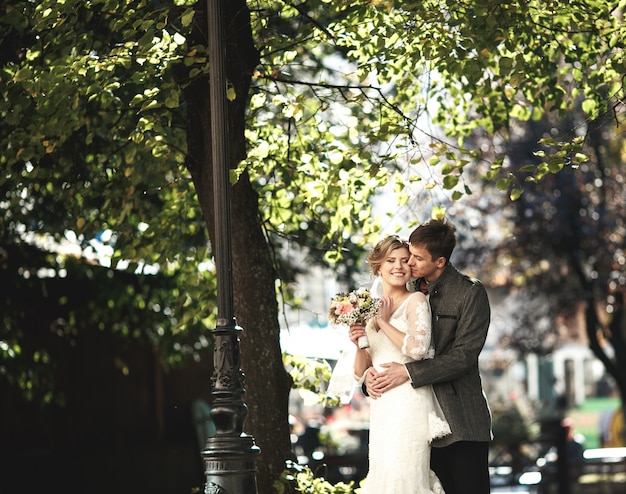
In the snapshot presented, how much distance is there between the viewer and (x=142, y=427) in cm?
1789

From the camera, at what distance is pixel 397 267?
6645mm

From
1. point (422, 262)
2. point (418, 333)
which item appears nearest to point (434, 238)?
point (422, 262)

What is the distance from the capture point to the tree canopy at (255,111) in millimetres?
8133

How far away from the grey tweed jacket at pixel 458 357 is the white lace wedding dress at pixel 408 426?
0.07 meters

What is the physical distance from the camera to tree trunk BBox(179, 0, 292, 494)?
8.47 meters


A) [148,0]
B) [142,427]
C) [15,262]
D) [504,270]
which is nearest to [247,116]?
[148,0]

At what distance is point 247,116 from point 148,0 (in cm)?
222

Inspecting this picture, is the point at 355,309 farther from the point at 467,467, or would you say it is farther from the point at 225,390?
the point at 467,467

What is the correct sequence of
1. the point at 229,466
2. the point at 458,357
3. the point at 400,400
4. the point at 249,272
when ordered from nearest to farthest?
the point at 458,357 → the point at 400,400 → the point at 229,466 → the point at 249,272

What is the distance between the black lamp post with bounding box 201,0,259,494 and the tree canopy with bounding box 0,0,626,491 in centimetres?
90

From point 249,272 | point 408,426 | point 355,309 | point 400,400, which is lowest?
point 408,426

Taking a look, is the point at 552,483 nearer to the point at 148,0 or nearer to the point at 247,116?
the point at 247,116

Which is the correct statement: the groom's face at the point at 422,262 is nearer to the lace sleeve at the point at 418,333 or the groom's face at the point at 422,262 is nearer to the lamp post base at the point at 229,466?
the lace sleeve at the point at 418,333

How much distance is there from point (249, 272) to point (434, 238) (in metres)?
2.31
